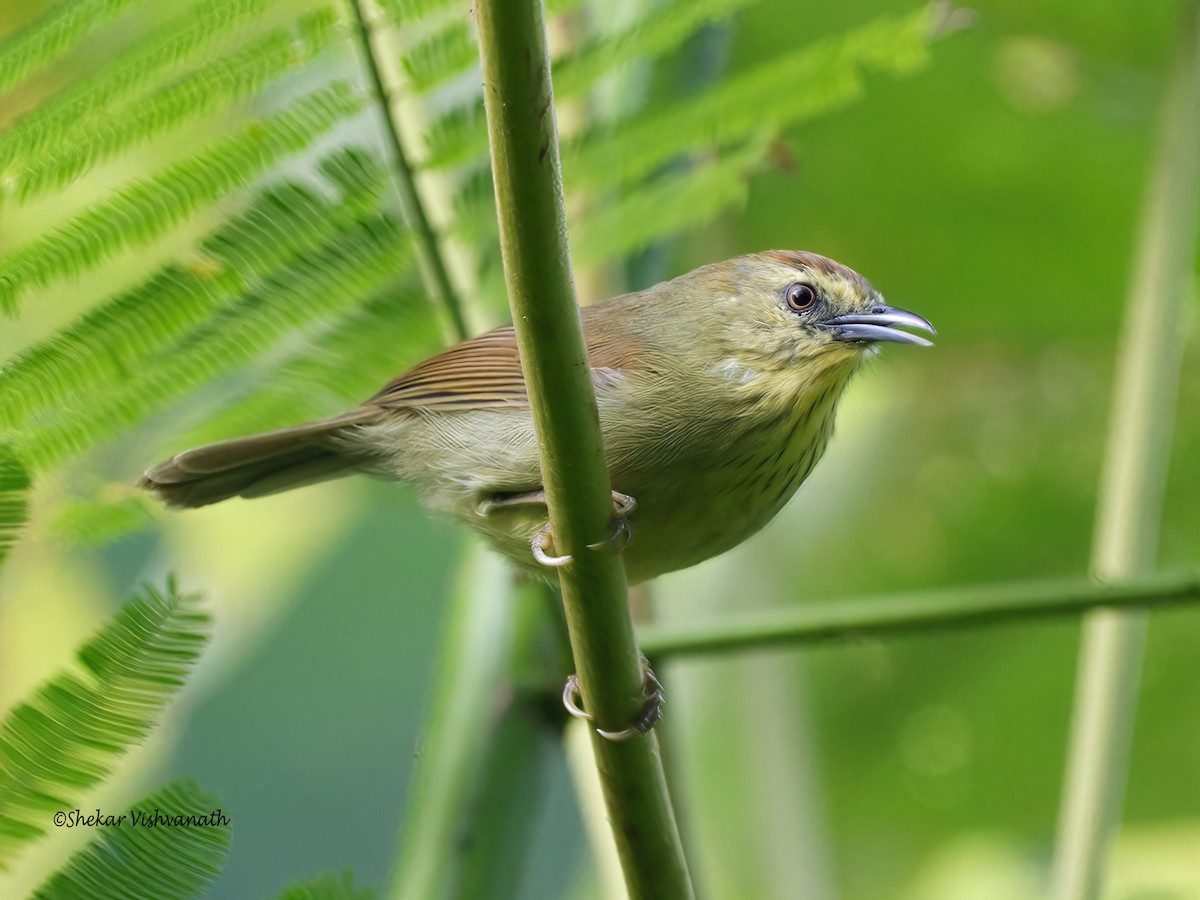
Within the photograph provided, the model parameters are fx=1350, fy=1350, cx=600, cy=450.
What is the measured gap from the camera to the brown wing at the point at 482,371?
2.71 m

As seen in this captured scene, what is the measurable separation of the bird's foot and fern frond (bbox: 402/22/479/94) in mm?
814

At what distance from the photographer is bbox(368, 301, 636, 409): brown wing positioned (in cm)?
271

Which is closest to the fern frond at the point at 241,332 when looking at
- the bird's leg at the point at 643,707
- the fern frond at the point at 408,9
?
the fern frond at the point at 408,9

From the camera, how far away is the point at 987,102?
4.19m

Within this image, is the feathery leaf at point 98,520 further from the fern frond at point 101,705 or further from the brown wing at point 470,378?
the fern frond at point 101,705

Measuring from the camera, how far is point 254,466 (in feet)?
9.54

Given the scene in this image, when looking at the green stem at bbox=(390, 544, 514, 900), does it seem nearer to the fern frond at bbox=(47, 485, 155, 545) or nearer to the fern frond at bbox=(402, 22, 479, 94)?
the fern frond at bbox=(47, 485, 155, 545)

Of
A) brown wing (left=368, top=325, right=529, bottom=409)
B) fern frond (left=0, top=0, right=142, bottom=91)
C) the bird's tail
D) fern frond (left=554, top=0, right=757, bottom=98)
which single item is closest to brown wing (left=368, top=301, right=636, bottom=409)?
brown wing (left=368, top=325, right=529, bottom=409)

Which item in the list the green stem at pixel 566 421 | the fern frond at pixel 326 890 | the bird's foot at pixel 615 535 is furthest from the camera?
the bird's foot at pixel 615 535

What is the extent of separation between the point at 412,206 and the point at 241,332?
398 mm

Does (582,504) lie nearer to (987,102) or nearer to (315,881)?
(315,881)

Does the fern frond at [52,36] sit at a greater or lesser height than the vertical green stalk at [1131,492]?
lesser

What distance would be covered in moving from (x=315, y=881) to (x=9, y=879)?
1.31ft

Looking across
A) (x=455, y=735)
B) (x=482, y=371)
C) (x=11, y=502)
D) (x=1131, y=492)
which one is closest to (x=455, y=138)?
(x=482, y=371)
